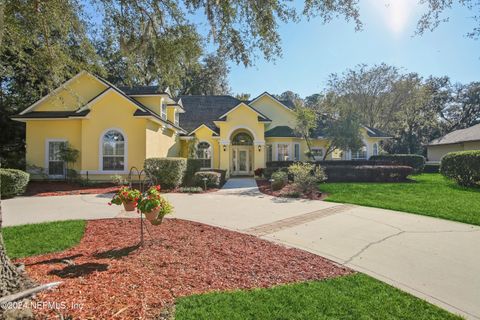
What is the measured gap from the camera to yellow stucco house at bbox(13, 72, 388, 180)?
17.1 m

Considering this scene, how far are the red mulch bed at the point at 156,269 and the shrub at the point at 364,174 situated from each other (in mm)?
13170

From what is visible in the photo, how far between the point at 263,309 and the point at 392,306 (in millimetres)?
1619

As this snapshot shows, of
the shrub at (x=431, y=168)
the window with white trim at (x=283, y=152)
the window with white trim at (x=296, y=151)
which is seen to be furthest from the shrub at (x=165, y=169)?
the shrub at (x=431, y=168)

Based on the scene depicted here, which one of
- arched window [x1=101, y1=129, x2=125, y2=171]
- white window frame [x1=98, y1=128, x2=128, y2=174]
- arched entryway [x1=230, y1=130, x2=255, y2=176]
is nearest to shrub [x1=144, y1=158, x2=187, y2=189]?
white window frame [x1=98, y1=128, x2=128, y2=174]

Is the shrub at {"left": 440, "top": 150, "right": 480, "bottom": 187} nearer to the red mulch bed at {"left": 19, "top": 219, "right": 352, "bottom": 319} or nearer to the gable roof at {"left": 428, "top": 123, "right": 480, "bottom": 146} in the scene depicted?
the red mulch bed at {"left": 19, "top": 219, "right": 352, "bottom": 319}

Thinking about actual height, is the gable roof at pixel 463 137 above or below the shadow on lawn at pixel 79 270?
above

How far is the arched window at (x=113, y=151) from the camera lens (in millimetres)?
17219

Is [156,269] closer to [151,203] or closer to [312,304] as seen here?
[151,203]

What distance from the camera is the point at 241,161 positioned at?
25.8m

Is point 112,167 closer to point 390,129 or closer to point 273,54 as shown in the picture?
point 273,54

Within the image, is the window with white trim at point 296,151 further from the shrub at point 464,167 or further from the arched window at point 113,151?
the arched window at point 113,151

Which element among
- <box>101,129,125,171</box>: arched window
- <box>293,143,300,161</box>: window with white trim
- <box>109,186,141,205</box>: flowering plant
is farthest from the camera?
<box>293,143,300,161</box>: window with white trim

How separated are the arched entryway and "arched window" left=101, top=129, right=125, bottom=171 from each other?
1035 centimetres

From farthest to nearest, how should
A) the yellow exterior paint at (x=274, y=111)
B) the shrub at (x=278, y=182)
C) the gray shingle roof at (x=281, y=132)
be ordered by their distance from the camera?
the yellow exterior paint at (x=274, y=111) < the gray shingle roof at (x=281, y=132) < the shrub at (x=278, y=182)
